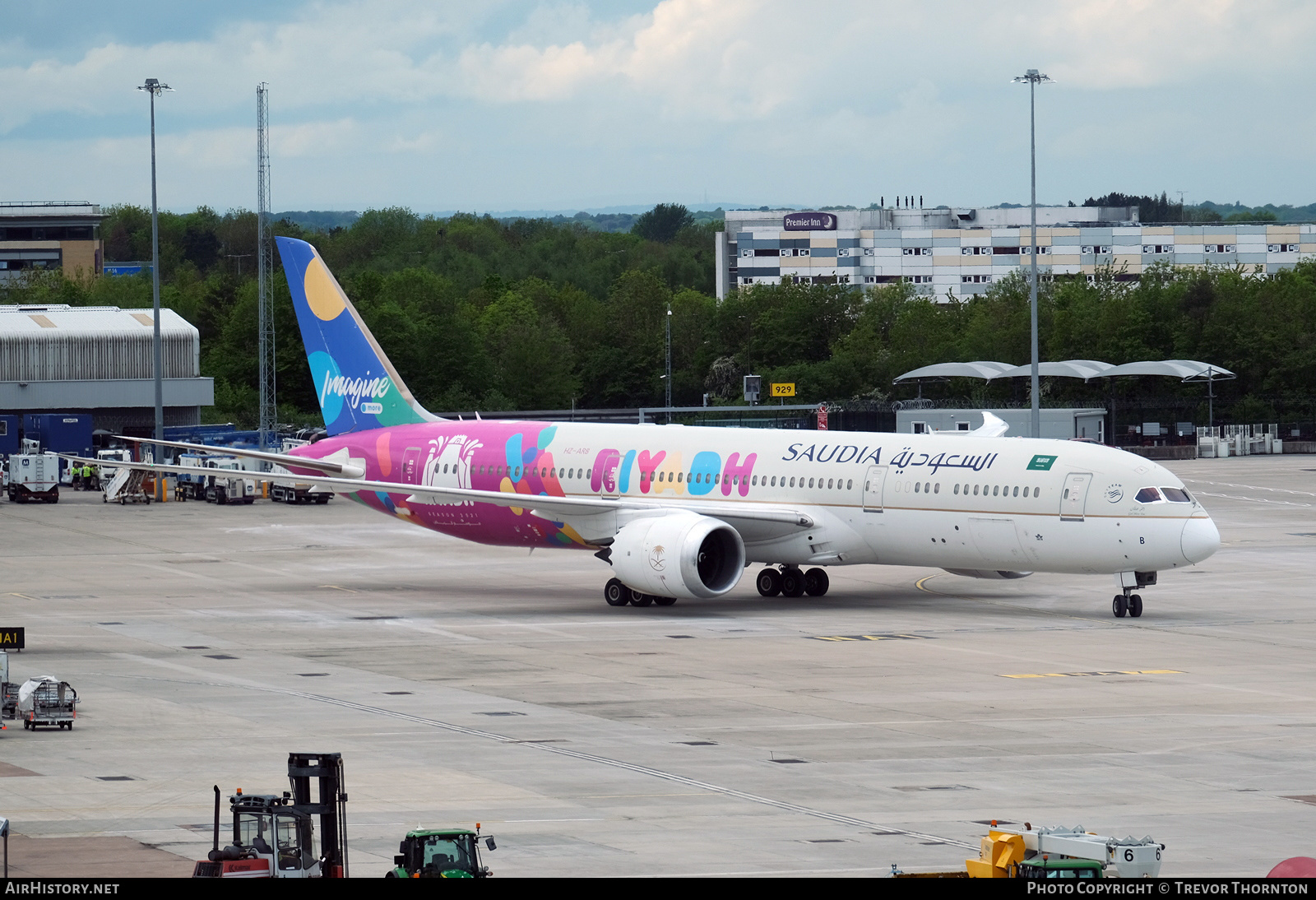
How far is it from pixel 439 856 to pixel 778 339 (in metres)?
136

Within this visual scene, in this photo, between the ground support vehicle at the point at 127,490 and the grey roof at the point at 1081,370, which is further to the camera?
the grey roof at the point at 1081,370

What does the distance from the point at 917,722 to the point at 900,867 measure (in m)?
9.98

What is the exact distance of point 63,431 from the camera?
98000 mm

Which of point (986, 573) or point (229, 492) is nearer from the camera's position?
point (986, 573)

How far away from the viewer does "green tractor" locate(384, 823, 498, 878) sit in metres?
16.2

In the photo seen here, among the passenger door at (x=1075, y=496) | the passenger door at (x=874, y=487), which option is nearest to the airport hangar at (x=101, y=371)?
the passenger door at (x=874, y=487)

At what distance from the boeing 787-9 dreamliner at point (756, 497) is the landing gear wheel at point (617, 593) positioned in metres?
0.04

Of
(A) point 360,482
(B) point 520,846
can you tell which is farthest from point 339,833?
(A) point 360,482

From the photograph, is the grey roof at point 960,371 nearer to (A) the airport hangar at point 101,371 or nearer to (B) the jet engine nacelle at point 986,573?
(A) the airport hangar at point 101,371

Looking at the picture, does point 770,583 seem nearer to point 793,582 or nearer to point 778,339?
point 793,582

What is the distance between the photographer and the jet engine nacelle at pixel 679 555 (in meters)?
43.0

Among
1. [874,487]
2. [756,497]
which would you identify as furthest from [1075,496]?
[756,497]

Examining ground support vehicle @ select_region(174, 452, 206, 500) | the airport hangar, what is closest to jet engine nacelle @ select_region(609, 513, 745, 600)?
ground support vehicle @ select_region(174, 452, 206, 500)

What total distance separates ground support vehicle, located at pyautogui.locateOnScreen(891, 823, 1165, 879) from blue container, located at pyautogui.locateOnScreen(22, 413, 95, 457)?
8698 cm
